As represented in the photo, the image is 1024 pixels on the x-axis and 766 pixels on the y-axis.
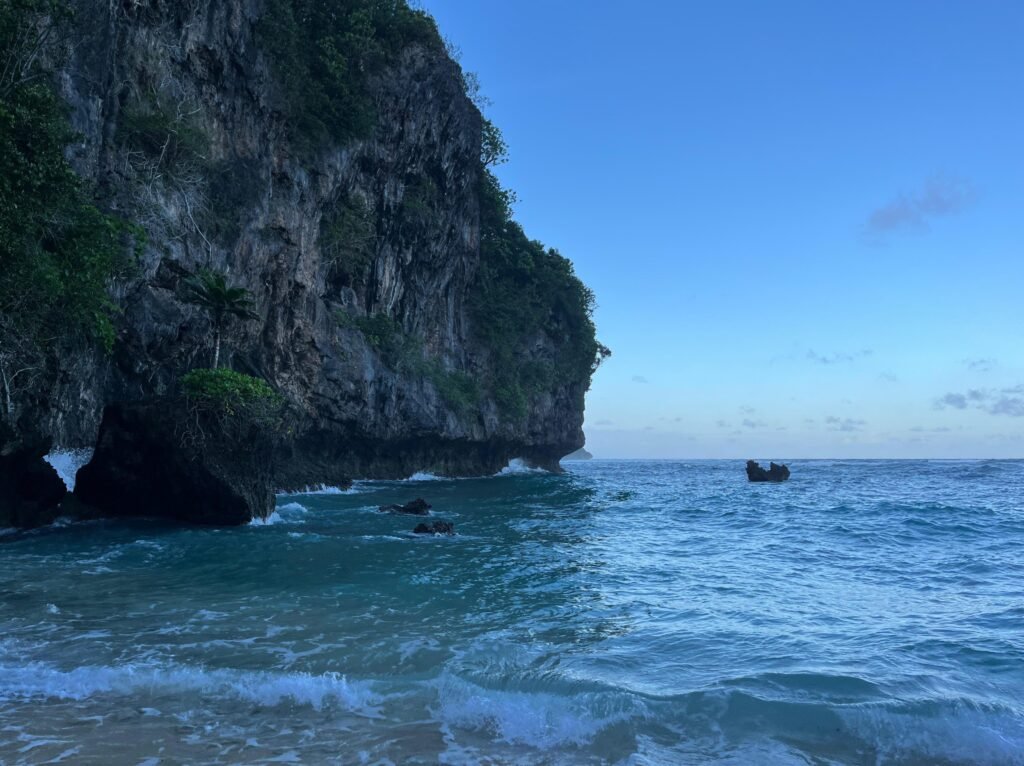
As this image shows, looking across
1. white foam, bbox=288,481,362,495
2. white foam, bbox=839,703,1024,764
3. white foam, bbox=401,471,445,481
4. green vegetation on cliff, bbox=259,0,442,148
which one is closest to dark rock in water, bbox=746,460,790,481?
white foam, bbox=401,471,445,481

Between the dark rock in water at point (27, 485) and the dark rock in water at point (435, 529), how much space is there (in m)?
8.38

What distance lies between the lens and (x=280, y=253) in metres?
27.1

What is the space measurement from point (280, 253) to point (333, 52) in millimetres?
9756

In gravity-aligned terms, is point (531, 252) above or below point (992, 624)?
above

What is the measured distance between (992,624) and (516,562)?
757 centimetres

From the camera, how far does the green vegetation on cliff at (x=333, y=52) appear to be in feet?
90.2

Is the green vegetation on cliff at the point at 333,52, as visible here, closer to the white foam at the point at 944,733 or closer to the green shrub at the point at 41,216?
the green shrub at the point at 41,216

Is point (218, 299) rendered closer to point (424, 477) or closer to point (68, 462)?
point (68, 462)

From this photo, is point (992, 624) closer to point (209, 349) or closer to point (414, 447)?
point (209, 349)

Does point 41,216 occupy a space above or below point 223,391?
above

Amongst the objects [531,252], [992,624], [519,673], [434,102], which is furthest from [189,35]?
[531,252]

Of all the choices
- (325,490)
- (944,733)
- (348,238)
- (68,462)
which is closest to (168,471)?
(68,462)

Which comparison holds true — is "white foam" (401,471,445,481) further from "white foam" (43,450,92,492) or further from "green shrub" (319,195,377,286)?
"white foam" (43,450,92,492)

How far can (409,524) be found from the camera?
62.3ft
